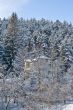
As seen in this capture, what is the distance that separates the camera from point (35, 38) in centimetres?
7975

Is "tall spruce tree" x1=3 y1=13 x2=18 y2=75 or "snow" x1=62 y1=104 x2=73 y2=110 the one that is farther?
"tall spruce tree" x1=3 y1=13 x2=18 y2=75

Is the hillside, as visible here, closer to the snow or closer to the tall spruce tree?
the tall spruce tree

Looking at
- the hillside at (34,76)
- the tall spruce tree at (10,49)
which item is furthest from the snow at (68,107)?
the tall spruce tree at (10,49)

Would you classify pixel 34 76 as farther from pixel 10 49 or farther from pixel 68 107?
pixel 10 49

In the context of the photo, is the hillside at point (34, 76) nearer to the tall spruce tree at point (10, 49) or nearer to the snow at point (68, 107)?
the tall spruce tree at point (10, 49)

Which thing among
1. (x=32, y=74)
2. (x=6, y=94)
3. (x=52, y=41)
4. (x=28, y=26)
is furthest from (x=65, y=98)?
(x=28, y=26)

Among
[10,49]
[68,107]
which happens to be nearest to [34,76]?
[68,107]

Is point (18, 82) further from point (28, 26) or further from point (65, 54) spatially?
point (28, 26)

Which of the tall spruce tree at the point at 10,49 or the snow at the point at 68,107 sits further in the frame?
the tall spruce tree at the point at 10,49

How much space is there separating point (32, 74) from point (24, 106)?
11.0m

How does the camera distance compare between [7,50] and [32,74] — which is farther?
[7,50]

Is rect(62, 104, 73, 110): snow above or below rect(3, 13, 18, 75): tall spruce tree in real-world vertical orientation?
below

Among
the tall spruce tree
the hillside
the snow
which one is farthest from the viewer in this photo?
the tall spruce tree

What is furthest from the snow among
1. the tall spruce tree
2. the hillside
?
the tall spruce tree
